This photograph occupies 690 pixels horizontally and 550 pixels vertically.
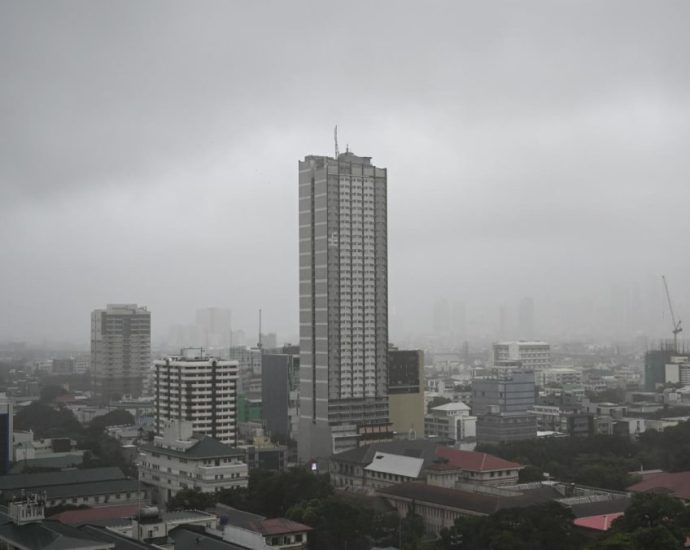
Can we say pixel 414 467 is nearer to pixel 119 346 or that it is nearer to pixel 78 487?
pixel 78 487

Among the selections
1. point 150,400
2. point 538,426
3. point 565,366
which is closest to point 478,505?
point 538,426

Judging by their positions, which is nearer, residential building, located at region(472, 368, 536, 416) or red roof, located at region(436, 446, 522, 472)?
red roof, located at region(436, 446, 522, 472)

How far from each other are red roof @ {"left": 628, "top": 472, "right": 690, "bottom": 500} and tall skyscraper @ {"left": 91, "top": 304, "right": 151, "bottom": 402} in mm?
32828

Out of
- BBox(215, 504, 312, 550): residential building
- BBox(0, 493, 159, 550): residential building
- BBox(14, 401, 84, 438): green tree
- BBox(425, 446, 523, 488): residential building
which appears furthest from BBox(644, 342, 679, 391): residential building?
BBox(0, 493, 159, 550): residential building

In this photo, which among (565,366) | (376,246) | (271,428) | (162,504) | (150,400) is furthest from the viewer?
(565,366)

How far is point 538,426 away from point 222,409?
15118 millimetres

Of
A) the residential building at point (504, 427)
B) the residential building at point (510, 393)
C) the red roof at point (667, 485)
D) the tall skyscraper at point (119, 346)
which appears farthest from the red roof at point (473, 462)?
the tall skyscraper at point (119, 346)

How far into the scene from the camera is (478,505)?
18000mm

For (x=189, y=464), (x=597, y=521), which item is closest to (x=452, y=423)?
(x=189, y=464)

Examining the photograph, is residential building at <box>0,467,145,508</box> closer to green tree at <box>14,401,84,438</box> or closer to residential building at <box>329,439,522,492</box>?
residential building at <box>329,439,522,492</box>

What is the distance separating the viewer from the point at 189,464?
68.4 feet

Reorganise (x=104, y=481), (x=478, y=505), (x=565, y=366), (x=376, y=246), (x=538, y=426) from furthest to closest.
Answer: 1. (x=565, y=366)
2. (x=538, y=426)
3. (x=376, y=246)
4. (x=104, y=481)
5. (x=478, y=505)

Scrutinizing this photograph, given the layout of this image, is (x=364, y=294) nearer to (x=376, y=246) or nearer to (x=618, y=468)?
(x=376, y=246)

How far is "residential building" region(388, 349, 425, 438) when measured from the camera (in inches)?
1199
